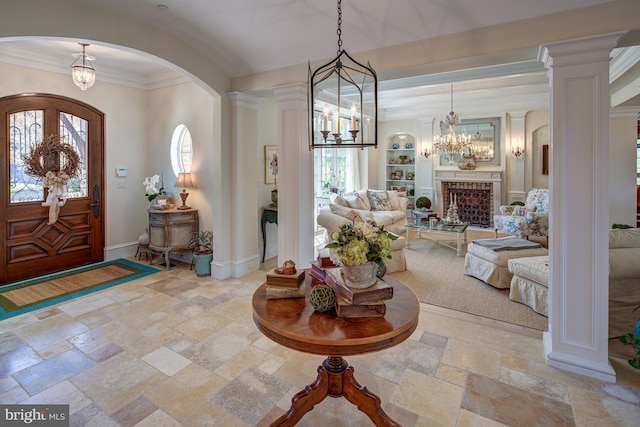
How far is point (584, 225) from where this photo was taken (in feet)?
7.69

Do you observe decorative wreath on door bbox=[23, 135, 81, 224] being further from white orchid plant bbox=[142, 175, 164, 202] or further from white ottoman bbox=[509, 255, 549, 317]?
white ottoman bbox=[509, 255, 549, 317]

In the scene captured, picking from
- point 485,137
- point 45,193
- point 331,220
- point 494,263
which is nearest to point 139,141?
point 45,193

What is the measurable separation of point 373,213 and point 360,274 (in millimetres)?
4998

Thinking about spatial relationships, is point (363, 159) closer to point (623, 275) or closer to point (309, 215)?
point (309, 215)

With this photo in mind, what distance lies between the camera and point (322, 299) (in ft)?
5.27

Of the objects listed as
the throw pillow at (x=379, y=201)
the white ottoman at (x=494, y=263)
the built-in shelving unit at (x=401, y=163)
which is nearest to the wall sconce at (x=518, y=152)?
the built-in shelving unit at (x=401, y=163)

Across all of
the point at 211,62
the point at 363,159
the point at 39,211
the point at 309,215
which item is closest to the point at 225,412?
the point at 309,215

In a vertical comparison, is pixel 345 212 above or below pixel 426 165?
below

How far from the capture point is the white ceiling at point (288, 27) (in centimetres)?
259

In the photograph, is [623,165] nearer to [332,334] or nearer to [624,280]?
[624,280]

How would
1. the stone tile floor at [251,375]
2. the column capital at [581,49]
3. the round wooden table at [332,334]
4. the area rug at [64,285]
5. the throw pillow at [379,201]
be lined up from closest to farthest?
1. the round wooden table at [332,334]
2. the stone tile floor at [251,375]
3. the column capital at [581,49]
4. the area rug at [64,285]
5. the throw pillow at [379,201]

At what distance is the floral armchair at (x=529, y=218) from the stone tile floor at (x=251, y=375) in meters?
3.01

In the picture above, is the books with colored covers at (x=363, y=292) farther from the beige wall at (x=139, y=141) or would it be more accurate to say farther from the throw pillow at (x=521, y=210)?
the throw pillow at (x=521, y=210)

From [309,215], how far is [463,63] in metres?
2.16
